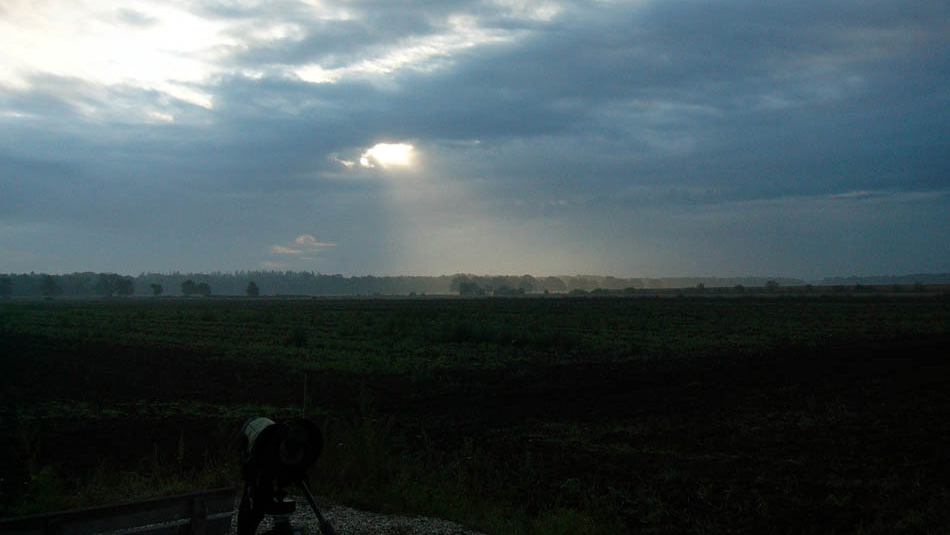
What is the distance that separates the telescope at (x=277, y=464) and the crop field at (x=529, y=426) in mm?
3421

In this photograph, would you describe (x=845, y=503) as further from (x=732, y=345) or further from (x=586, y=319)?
(x=586, y=319)

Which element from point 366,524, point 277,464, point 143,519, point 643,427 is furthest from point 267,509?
point 643,427

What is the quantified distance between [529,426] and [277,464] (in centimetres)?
1197

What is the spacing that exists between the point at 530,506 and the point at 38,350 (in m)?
27.3

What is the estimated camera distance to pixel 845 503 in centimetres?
945

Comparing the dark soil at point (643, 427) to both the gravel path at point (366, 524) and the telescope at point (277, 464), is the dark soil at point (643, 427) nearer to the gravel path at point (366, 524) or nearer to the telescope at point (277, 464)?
the gravel path at point (366, 524)

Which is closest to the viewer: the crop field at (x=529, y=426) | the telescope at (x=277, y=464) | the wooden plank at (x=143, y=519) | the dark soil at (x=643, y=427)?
the telescope at (x=277, y=464)

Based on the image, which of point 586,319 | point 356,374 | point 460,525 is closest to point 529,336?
point 356,374

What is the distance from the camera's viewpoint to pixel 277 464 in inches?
166

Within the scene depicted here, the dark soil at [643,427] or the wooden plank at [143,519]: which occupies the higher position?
the wooden plank at [143,519]

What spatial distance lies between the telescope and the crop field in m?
3.42

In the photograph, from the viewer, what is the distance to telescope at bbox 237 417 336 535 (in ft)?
13.9

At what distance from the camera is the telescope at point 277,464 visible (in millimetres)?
4223

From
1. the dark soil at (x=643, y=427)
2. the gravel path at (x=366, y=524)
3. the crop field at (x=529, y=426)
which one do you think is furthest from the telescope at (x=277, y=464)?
the dark soil at (x=643, y=427)
